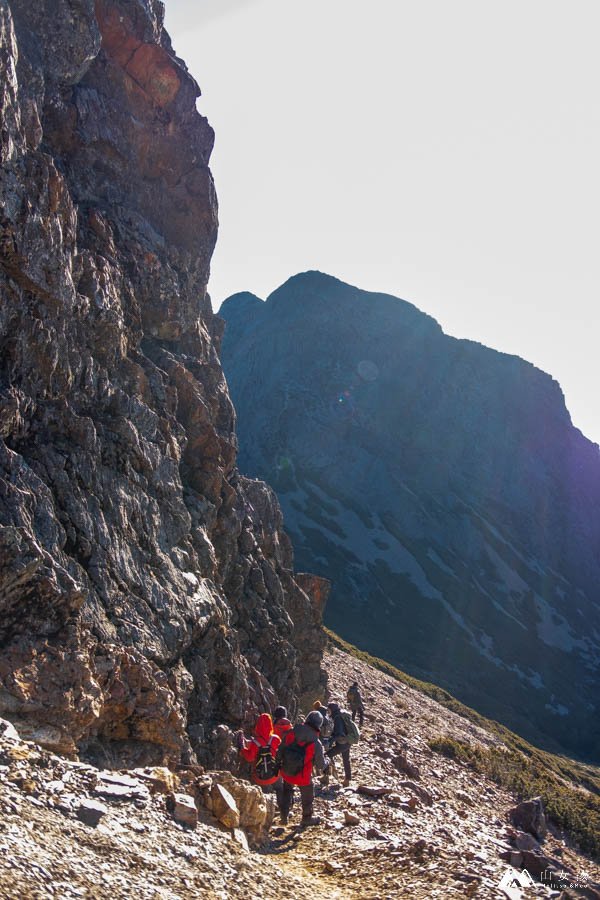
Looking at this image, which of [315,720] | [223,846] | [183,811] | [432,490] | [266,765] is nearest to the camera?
[223,846]

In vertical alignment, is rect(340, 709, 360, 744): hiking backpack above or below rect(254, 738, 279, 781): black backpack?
above

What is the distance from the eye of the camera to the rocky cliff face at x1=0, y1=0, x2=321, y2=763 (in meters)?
13.3

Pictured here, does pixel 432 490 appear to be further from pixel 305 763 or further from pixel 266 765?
pixel 305 763

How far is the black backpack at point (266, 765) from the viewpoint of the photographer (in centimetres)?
1319

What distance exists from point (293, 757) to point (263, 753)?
0.95 metres

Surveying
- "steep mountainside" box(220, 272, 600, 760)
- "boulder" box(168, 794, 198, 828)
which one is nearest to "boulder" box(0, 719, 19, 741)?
"boulder" box(168, 794, 198, 828)

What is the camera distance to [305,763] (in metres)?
12.6

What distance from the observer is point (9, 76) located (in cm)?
1602

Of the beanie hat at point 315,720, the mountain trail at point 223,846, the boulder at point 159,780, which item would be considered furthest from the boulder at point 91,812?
the beanie hat at point 315,720

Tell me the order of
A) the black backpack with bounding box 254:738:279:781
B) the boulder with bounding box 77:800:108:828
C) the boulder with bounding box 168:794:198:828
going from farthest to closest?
the black backpack with bounding box 254:738:279:781
the boulder with bounding box 168:794:198:828
the boulder with bounding box 77:800:108:828

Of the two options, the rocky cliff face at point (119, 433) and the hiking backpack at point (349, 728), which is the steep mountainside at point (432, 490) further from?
the hiking backpack at point (349, 728)

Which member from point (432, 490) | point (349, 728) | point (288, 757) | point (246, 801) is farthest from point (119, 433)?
point (432, 490)

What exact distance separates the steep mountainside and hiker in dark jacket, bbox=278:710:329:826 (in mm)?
58907

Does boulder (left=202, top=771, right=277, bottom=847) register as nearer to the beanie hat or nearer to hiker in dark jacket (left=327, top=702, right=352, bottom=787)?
the beanie hat
